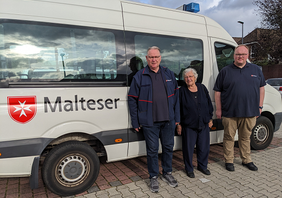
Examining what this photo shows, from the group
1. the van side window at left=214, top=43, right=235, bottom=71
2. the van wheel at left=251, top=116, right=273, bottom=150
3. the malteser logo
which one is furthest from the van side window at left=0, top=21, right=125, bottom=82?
the van wheel at left=251, top=116, right=273, bottom=150

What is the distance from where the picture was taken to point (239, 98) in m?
3.56

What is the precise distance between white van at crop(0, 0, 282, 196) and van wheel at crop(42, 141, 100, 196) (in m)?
0.01

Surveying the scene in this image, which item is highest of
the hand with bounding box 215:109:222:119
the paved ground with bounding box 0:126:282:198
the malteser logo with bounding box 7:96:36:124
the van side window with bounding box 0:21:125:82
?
the van side window with bounding box 0:21:125:82

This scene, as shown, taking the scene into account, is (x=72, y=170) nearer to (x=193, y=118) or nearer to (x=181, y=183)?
(x=181, y=183)

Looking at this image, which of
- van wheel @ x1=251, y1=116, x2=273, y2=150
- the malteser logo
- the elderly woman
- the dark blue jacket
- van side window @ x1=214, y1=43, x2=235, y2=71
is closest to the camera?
the malteser logo

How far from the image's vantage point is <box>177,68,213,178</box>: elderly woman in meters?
3.43

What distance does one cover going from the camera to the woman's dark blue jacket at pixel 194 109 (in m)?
3.43

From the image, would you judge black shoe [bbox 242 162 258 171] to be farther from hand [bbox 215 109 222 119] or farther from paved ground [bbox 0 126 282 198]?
hand [bbox 215 109 222 119]

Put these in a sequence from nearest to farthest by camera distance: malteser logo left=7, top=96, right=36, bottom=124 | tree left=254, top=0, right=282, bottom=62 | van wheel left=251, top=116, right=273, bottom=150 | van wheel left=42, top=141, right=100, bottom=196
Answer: malteser logo left=7, top=96, right=36, bottom=124 → van wheel left=42, top=141, right=100, bottom=196 → van wheel left=251, top=116, right=273, bottom=150 → tree left=254, top=0, right=282, bottom=62

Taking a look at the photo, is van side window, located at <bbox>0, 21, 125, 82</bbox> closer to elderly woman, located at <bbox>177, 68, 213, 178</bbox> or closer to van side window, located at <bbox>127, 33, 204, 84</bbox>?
van side window, located at <bbox>127, 33, 204, 84</bbox>

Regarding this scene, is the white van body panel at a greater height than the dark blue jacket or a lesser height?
greater

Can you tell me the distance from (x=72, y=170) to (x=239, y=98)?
8.75ft

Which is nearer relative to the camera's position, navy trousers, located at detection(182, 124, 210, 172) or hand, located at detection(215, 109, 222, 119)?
navy trousers, located at detection(182, 124, 210, 172)

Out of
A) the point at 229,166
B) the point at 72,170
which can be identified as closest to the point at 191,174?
the point at 229,166
